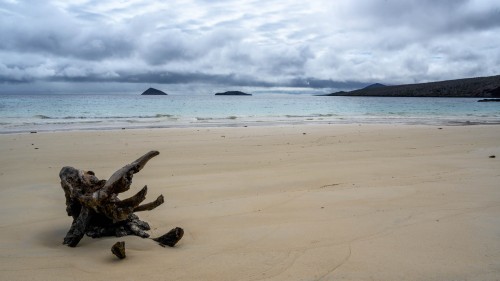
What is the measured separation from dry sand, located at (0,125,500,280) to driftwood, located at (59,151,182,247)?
0.14m

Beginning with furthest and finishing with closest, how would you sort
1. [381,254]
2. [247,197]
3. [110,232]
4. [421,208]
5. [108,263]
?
[247,197] < [421,208] < [110,232] < [381,254] < [108,263]

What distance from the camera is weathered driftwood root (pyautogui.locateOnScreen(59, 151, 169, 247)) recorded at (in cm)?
330

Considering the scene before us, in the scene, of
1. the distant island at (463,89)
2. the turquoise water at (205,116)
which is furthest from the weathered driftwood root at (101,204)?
the distant island at (463,89)

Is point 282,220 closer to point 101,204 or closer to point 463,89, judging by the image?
point 101,204

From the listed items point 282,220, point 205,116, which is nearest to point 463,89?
point 205,116

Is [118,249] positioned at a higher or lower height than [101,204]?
lower

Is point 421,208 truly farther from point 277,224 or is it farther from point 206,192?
point 206,192

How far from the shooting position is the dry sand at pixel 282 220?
2967 mm

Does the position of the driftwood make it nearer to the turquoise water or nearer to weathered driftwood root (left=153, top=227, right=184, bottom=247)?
weathered driftwood root (left=153, top=227, right=184, bottom=247)

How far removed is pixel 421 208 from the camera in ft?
15.0

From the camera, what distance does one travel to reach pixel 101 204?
10.7 ft

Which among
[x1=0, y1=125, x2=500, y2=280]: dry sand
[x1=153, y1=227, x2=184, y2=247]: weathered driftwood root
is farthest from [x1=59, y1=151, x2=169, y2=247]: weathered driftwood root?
[x1=153, y1=227, x2=184, y2=247]: weathered driftwood root

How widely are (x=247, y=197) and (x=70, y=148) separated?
24.2 feet

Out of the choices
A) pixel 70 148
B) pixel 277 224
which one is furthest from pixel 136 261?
pixel 70 148
